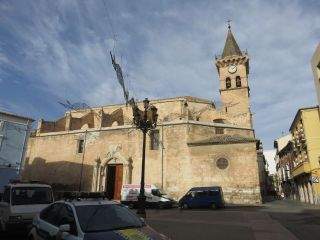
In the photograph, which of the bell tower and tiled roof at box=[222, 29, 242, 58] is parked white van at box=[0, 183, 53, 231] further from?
tiled roof at box=[222, 29, 242, 58]

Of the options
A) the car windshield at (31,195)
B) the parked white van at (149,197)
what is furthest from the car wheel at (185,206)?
the car windshield at (31,195)

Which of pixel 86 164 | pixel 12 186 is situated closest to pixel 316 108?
pixel 86 164

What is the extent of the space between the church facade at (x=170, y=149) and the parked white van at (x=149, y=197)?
329 cm

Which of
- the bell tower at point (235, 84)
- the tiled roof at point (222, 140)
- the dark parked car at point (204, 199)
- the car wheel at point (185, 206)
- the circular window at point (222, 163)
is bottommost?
the car wheel at point (185, 206)

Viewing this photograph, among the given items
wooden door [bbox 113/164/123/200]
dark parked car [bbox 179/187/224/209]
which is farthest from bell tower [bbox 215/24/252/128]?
dark parked car [bbox 179/187/224/209]

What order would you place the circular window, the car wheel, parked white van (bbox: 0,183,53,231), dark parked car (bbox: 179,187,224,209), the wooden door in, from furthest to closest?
1. the wooden door
2. the circular window
3. the car wheel
4. dark parked car (bbox: 179,187,224,209)
5. parked white van (bbox: 0,183,53,231)

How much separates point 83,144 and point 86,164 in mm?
2475

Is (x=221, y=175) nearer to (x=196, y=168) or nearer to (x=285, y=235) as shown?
(x=196, y=168)

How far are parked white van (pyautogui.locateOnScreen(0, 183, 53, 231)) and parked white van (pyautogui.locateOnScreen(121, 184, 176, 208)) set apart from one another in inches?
567

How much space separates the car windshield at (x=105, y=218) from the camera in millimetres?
5533

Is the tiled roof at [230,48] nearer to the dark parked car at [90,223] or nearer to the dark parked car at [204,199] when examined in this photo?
the dark parked car at [204,199]

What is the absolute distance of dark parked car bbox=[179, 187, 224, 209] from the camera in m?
23.6

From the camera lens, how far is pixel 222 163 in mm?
27844

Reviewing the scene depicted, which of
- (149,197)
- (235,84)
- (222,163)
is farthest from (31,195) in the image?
(235,84)
